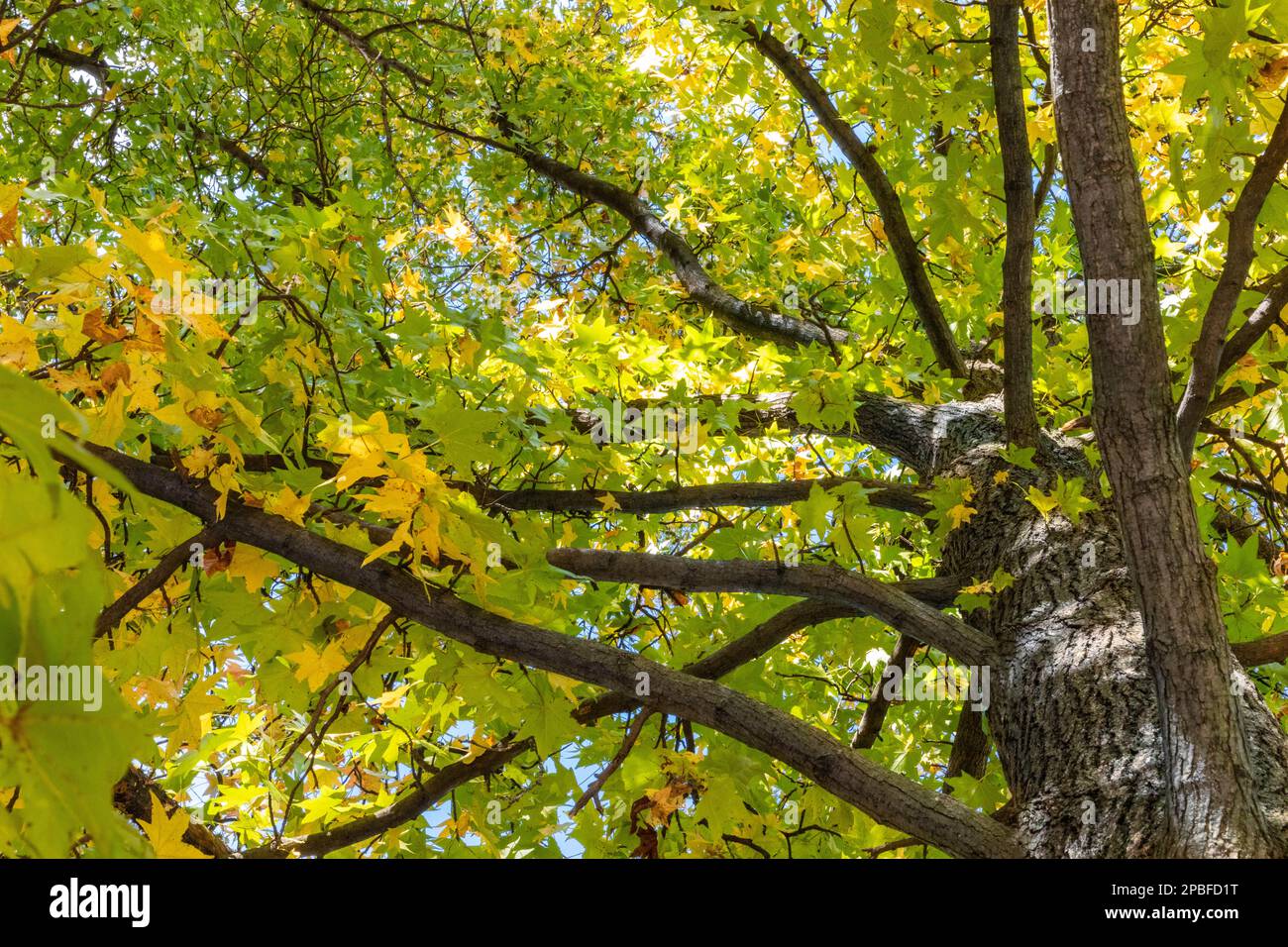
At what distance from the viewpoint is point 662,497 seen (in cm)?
293

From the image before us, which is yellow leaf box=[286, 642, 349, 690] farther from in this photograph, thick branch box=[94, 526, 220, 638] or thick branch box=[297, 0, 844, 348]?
thick branch box=[297, 0, 844, 348]

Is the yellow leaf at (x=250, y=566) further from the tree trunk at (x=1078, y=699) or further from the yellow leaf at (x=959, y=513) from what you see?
the yellow leaf at (x=959, y=513)

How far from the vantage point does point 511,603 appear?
1800 mm

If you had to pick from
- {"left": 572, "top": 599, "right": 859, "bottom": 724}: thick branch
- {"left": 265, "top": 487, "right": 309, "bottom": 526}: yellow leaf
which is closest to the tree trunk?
{"left": 572, "top": 599, "right": 859, "bottom": 724}: thick branch

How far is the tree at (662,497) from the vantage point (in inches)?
62.6

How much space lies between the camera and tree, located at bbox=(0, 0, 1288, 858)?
1589 millimetres

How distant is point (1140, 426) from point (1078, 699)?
64cm

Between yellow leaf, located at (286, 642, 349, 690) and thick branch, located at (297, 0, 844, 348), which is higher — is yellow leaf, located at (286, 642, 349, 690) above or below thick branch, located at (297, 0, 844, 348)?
below

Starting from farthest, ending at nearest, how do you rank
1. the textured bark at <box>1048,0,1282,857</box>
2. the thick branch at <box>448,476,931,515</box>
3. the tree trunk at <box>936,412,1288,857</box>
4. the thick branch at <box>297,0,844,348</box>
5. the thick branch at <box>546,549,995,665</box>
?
1. the thick branch at <box>297,0,844,348</box>
2. the thick branch at <box>448,476,931,515</box>
3. the thick branch at <box>546,549,995,665</box>
4. the tree trunk at <box>936,412,1288,857</box>
5. the textured bark at <box>1048,0,1282,857</box>

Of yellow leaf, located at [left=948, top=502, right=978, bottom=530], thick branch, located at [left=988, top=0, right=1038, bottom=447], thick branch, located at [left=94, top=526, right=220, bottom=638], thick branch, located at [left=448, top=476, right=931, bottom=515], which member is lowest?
thick branch, located at [left=94, top=526, right=220, bottom=638]

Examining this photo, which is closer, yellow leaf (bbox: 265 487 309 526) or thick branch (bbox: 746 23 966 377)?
yellow leaf (bbox: 265 487 309 526)

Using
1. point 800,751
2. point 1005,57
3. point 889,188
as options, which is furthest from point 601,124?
point 800,751

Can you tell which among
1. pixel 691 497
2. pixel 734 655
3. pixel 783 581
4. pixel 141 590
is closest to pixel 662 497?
pixel 691 497
